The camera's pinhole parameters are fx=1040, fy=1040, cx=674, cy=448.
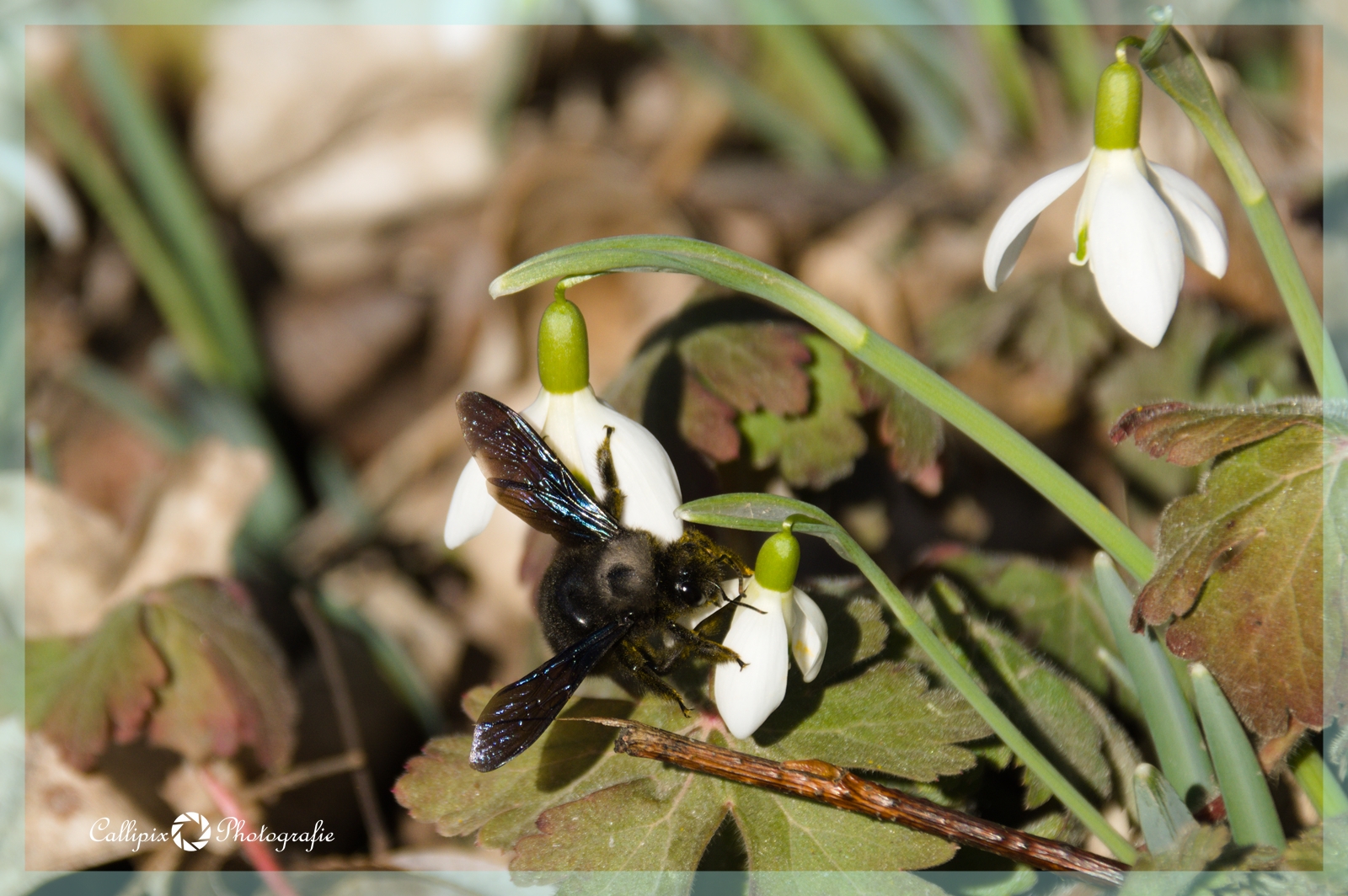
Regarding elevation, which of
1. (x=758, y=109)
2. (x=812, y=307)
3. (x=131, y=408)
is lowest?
(x=131, y=408)

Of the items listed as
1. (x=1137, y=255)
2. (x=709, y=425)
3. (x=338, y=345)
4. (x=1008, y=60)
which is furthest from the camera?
(x=338, y=345)

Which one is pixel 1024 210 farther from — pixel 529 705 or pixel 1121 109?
pixel 529 705

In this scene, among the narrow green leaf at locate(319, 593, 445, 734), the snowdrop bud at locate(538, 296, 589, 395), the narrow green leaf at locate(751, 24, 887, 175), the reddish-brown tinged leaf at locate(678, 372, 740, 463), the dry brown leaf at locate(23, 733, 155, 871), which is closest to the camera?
the snowdrop bud at locate(538, 296, 589, 395)

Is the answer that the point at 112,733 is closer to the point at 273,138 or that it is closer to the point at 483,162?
the point at 483,162

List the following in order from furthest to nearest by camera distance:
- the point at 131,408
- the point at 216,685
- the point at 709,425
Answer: the point at 131,408, the point at 216,685, the point at 709,425

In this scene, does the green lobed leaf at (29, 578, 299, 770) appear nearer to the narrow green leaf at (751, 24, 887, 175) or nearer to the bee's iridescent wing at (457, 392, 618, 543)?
the bee's iridescent wing at (457, 392, 618, 543)

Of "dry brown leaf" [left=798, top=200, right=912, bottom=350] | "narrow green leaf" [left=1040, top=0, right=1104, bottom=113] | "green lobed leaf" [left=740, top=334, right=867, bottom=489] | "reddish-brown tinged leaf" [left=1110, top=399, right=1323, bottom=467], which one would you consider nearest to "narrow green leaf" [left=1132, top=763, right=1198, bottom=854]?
"reddish-brown tinged leaf" [left=1110, top=399, right=1323, bottom=467]

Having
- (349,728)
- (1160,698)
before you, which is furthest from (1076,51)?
(349,728)

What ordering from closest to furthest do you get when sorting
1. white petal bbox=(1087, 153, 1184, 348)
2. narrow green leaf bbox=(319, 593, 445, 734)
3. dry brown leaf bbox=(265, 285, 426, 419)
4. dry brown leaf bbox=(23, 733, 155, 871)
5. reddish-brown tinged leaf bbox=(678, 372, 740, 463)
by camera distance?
white petal bbox=(1087, 153, 1184, 348) < reddish-brown tinged leaf bbox=(678, 372, 740, 463) < dry brown leaf bbox=(23, 733, 155, 871) < narrow green leaf bbox=(319, 593, 445, 734) < dry brown leaf bbox=(265, 285, 426, 419)
